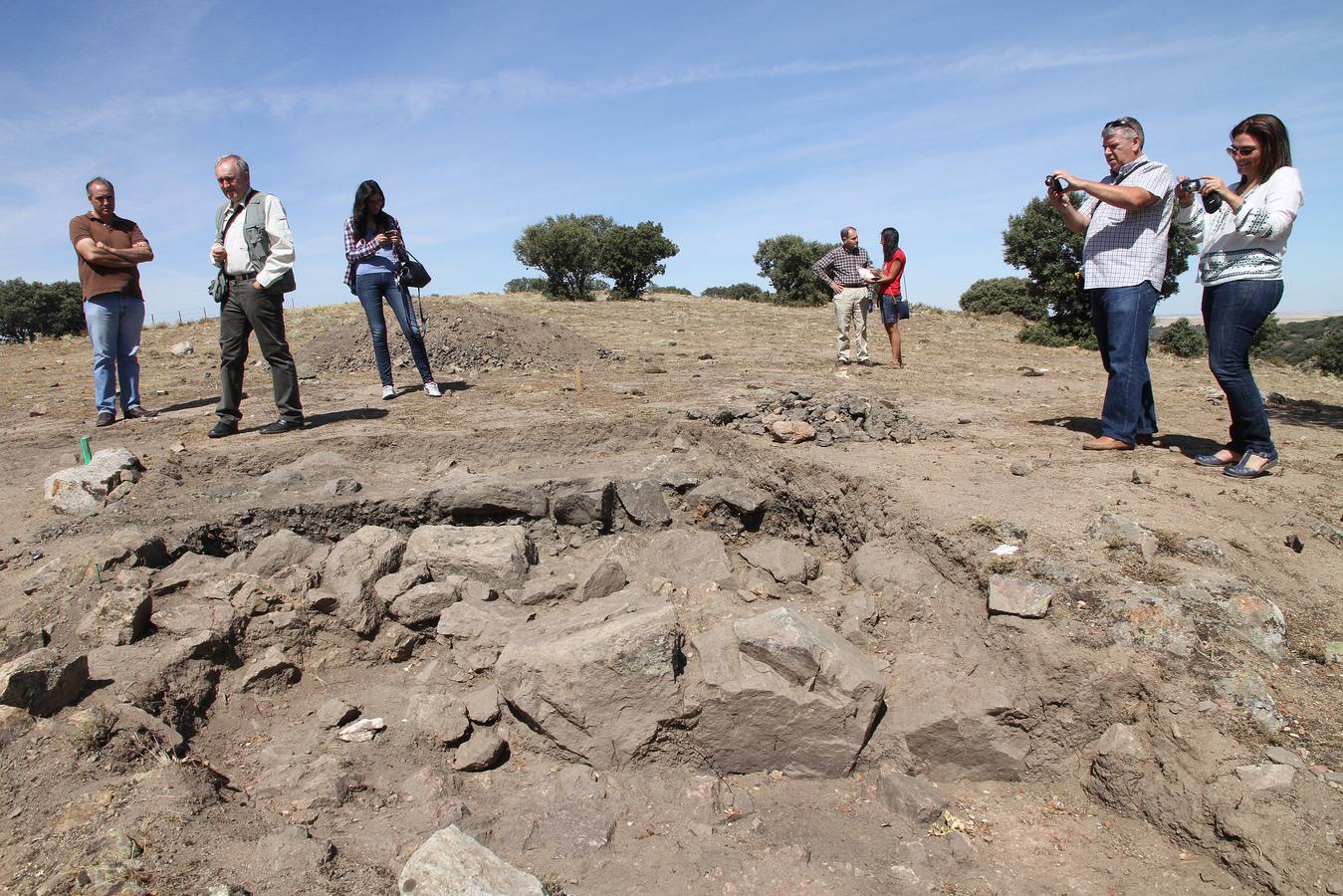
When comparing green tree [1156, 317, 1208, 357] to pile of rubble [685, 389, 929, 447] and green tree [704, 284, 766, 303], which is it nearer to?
pile of rubble [685, 389, 929, 447]

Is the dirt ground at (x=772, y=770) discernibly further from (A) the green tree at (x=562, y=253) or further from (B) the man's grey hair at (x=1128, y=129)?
(A) the green tree at (x=562, y=253)

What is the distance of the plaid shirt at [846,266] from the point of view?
9328 mm

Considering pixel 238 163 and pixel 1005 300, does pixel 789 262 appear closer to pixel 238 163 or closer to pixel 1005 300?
pixel 1005 300

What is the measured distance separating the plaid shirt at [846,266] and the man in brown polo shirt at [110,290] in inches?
275

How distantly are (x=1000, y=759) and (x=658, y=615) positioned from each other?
1.49 meters

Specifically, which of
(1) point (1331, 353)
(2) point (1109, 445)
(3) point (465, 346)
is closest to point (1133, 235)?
(2) point (1109, 445)

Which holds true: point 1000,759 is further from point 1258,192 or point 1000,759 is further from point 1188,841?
point 1258,192

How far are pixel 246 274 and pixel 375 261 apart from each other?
1.40 meters

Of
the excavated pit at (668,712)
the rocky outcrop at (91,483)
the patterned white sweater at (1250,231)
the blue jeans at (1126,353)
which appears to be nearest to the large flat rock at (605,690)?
the excavated pit at (668,712)

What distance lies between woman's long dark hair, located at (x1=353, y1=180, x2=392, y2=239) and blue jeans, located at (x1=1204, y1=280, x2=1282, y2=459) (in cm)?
634

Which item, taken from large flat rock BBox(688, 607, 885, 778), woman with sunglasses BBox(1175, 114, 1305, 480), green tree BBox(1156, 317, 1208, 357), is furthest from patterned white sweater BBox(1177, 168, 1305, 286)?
green tree BBox(1156, 317, 1208, 357)

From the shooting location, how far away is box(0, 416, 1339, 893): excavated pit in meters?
2.54

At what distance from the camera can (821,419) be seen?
5.85 metres

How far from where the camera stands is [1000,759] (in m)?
3.05
